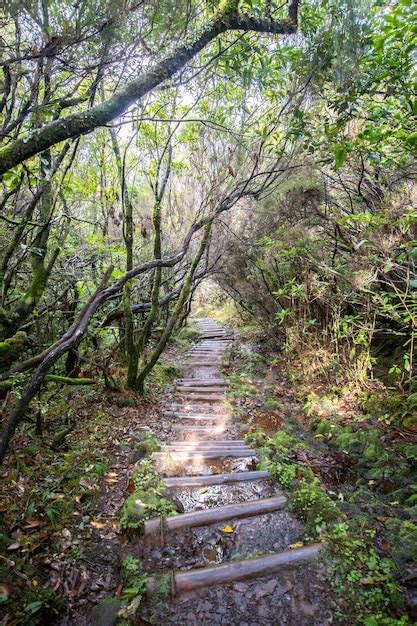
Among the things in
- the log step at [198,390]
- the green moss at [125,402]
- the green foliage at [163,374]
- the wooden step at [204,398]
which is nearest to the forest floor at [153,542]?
the green moss at [125,402]

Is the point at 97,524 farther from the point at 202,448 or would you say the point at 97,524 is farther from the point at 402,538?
the point at 402,538

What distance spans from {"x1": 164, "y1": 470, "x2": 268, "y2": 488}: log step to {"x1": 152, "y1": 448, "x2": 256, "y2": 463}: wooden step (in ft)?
1.30

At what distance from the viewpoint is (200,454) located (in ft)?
13.0

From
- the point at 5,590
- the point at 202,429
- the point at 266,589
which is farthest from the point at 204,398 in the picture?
the point at 5,590

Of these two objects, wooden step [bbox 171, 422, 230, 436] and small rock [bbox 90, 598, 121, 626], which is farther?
wooden step [bbox 171, 422, 230, 436]

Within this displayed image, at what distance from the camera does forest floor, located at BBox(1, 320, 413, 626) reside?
2193 millimetres

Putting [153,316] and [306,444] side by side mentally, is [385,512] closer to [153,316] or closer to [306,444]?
[306,444]

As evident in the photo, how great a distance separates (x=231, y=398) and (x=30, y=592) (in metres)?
4.36

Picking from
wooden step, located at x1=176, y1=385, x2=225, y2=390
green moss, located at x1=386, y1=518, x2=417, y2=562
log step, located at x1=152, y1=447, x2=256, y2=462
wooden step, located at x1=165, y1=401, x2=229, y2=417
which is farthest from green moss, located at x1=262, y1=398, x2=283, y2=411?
green moss, located at x1=386, y1=518, x2=417, y2=562

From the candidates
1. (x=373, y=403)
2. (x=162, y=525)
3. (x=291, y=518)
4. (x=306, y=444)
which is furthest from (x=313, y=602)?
(x=373, y=403)

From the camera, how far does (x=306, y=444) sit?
14.8 ft

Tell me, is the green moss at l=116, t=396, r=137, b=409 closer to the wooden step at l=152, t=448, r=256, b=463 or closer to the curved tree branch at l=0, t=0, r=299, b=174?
the wooden step at l=152, t=448, r=256, b=463

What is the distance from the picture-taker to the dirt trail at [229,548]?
2.19m

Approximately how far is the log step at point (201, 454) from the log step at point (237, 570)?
1500 mm
